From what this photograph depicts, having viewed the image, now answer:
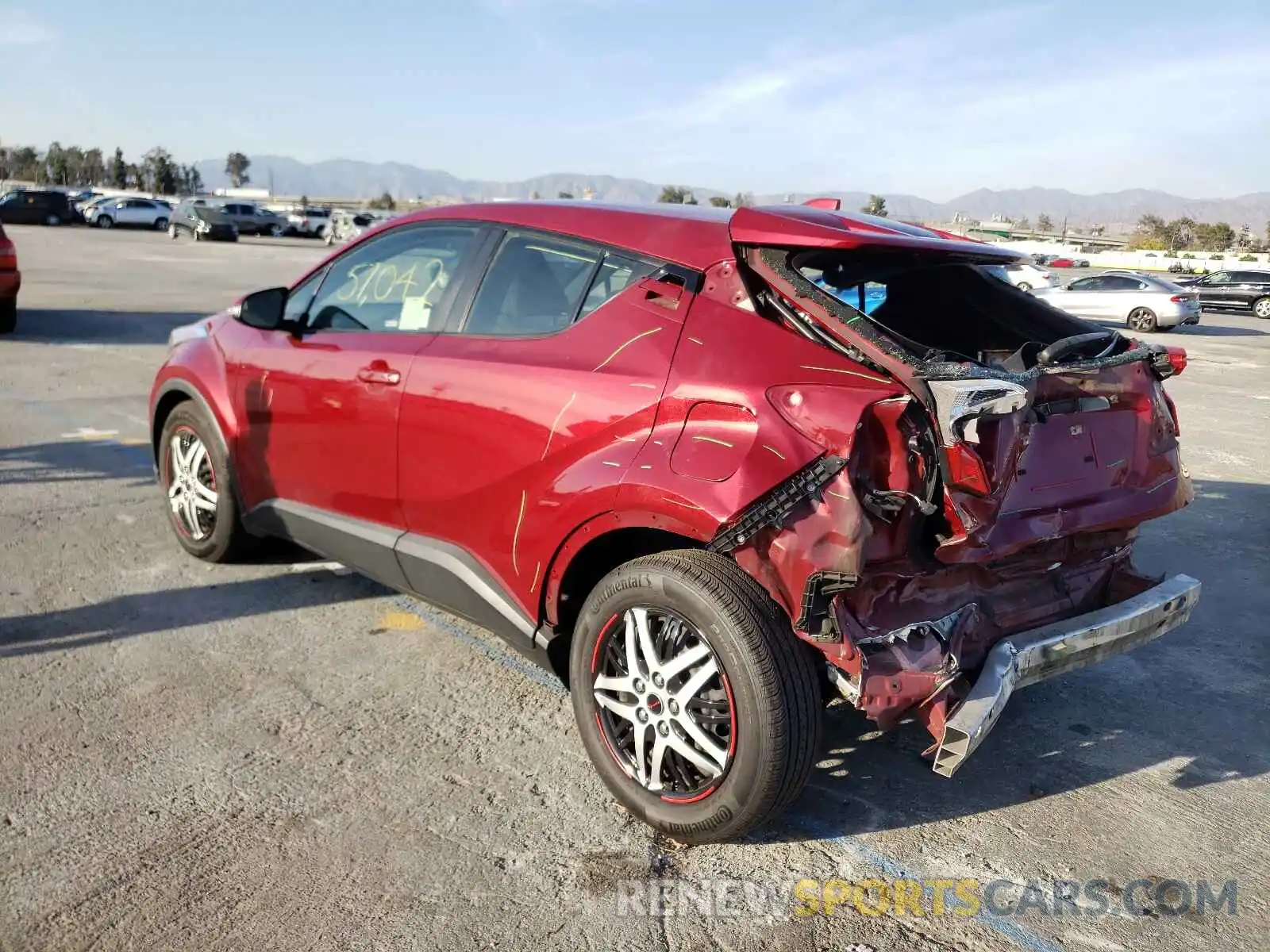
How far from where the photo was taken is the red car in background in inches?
462

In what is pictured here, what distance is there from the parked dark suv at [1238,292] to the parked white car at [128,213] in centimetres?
4138

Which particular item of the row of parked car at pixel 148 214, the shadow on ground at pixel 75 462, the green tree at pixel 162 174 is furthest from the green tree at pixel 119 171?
the shadow on ground at pixel 75 462

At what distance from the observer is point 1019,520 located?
2.94 metres

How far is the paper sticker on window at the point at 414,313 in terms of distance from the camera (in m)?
3.76

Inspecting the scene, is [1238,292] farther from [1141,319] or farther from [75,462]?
[75,462]

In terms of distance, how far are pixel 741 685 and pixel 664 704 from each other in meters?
0.34

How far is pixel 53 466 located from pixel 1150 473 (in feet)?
21.0

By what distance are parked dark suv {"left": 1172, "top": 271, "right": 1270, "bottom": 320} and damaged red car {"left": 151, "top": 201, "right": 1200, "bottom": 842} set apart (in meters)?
30.4

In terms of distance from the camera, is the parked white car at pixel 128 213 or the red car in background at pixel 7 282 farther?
the parked white car at pixel 128 213

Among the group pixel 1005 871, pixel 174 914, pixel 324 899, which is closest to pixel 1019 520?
pixel 1005 871

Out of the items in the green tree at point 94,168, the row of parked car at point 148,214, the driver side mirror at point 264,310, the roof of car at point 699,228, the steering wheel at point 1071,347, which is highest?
the green tree at point 94,168

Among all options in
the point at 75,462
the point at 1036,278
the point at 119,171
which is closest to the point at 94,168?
the point at 119,171

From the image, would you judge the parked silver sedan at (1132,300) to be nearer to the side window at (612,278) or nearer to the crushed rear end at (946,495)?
the crushed rear end at (946,495)

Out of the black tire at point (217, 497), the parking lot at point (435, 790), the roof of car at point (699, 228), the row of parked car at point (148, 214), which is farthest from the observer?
the row of parked car at point (148, 214)
